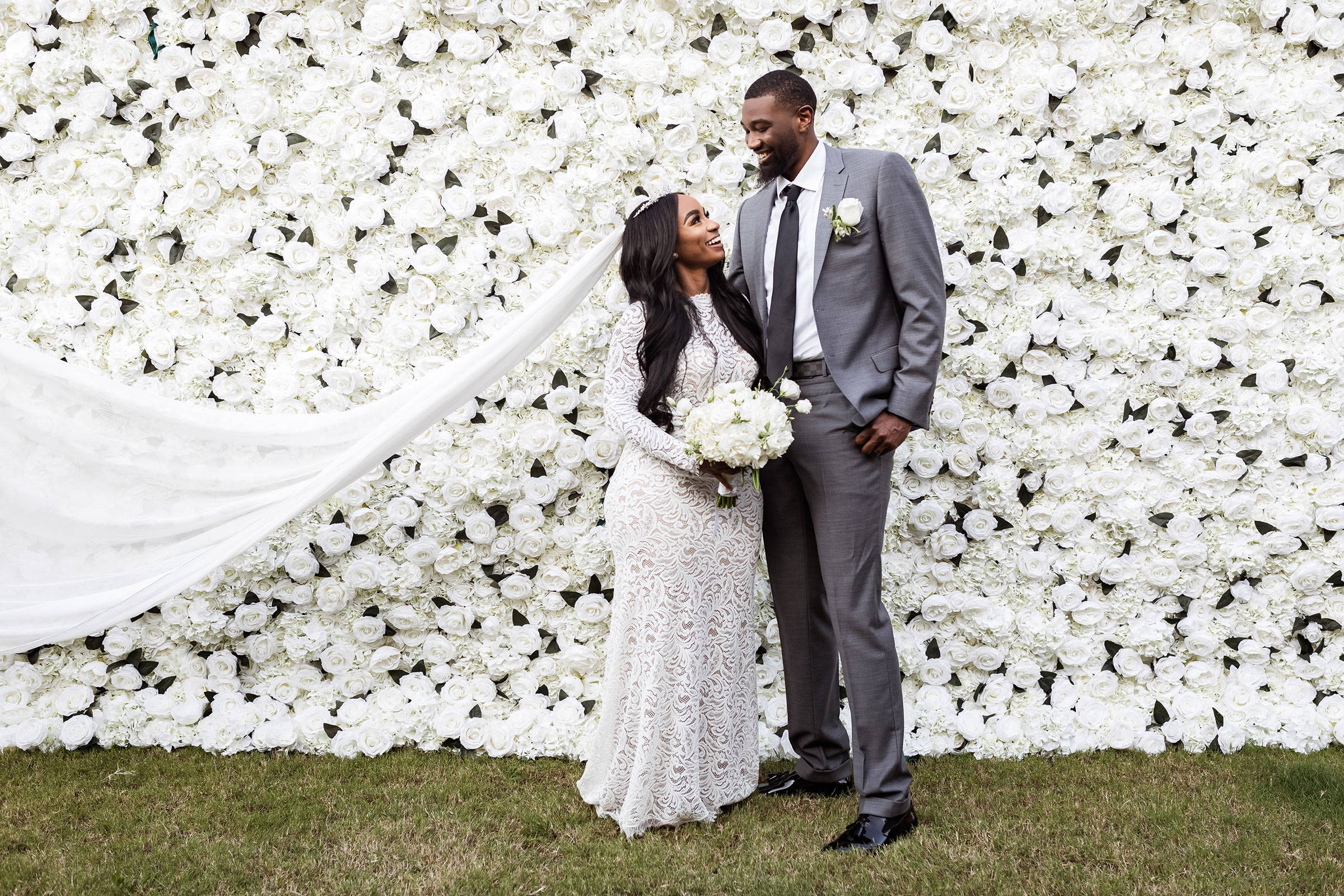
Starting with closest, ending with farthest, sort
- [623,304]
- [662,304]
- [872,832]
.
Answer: [872,832] < [662,304] < [623,304]

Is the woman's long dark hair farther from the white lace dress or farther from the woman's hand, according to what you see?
the woman's hand

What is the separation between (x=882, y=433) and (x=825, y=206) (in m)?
0.78

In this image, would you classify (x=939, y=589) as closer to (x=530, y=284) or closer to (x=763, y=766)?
(x=763, y=766)

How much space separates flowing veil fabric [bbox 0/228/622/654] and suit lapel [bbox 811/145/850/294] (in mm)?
935

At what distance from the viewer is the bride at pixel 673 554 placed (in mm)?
3330

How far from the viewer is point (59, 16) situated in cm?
402

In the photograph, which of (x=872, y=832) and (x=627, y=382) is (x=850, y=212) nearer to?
(x=627, y=382)

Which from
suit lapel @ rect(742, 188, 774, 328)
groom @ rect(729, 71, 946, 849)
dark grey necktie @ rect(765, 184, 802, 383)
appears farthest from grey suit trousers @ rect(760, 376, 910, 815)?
suit lapel @ rect(742, 188, 774, 328)

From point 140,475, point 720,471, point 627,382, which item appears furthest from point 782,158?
point 140,475

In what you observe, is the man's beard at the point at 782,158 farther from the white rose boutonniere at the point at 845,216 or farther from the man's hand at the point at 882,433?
the man's hand at the point at 882,433

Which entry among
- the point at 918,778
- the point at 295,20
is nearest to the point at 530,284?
the point at 295,20

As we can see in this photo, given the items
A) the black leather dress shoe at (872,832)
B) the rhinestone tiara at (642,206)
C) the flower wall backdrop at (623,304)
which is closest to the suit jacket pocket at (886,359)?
the flower wall backdrop at (623,304)

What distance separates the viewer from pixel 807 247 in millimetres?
3340

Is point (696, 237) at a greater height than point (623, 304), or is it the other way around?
point (696, 237)
